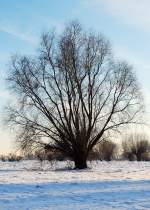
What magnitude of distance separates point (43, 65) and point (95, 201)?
25387 mm

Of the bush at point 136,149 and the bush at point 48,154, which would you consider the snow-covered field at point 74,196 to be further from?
the bush at point 136,149

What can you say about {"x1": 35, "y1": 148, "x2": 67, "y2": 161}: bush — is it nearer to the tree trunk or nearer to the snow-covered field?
the tree trunk

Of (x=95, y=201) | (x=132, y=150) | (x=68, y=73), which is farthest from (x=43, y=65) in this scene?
(x=132, y=150)

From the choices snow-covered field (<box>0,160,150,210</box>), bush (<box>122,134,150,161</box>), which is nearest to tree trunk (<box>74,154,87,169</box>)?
snow-covered field (<box>0,160,150,210</box>)

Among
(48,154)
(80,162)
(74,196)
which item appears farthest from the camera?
(48,154)

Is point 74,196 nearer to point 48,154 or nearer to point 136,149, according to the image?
point 48,154

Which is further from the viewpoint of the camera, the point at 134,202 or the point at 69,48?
the point at 69,48

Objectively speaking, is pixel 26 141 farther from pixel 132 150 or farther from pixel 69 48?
pixel 132 150

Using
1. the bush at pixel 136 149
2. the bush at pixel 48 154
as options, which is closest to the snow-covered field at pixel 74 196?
the bush at pixel 48 154

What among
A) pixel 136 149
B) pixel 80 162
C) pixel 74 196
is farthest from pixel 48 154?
pixel 136 149

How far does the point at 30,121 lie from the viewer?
1432 inches

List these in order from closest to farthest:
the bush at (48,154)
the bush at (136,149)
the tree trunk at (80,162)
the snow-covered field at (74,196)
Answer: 1. the snow-covered field at (74,196)
2. the tree trunk at (80,162)
3. the bush at (48,154)
4. the bush at (136,149)

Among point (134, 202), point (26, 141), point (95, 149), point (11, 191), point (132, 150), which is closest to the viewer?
point (134, 202)

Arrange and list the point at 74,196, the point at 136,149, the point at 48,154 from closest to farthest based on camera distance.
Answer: the point at 74,196 → the point at 48,154 → the point at 136,149
